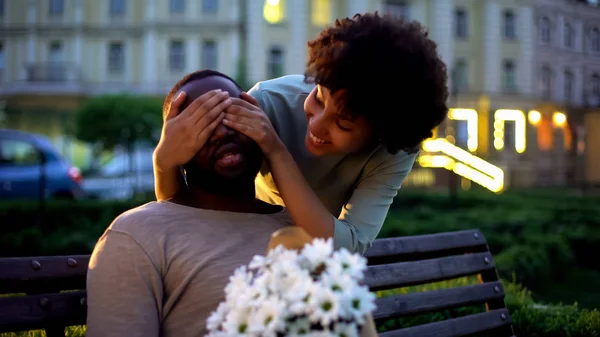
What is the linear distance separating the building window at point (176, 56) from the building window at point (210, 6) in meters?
1.82

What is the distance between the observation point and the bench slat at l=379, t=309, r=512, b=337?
121 inches

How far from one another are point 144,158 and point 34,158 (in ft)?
21.0

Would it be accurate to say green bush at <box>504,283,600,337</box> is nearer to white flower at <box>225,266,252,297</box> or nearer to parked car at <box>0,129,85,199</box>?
white flower at <box>225,266,252,297</box>

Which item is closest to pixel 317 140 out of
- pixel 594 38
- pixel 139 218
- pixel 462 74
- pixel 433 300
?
pixel 139 218

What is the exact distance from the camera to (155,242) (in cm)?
193

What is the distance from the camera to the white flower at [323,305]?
1273mm

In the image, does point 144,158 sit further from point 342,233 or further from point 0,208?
point 342,233

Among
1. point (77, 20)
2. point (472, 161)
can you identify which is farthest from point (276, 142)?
point (77, 20)

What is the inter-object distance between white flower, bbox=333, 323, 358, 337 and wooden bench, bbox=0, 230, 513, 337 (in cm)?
110

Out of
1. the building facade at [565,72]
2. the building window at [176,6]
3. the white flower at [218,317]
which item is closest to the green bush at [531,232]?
the white flower at [218,317]

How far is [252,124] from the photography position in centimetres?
211

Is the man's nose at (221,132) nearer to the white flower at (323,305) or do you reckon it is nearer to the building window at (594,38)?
the white flower at (323,305)

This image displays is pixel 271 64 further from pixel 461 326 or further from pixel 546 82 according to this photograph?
pixel 461 326

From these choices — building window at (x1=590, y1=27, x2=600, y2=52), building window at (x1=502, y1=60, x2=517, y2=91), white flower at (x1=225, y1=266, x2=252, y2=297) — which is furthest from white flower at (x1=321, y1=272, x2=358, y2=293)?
building window at (x1=590, y1=27, x2=600, y2=52)
